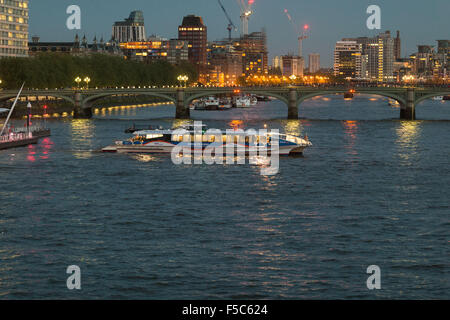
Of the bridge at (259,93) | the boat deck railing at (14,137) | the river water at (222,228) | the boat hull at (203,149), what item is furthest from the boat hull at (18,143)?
the bridge at (259,93)

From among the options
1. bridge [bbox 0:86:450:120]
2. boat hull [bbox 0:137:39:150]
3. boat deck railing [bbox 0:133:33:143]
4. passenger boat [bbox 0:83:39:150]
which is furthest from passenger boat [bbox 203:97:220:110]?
boat deck railing [bbox 0:133:33:143]

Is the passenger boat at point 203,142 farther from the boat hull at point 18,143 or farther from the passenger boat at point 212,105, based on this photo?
the passenger boat at point 212,105

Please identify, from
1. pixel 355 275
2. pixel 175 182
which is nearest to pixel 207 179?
pixel 175 182

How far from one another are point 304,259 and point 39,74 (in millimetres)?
113043

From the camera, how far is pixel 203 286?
25797 mm

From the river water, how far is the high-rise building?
125 meters

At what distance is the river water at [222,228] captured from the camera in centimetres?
2614

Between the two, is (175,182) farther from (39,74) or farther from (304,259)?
(39,74)

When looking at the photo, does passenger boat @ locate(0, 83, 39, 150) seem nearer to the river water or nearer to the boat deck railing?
the boat deck railing

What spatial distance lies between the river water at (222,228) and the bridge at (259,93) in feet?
178

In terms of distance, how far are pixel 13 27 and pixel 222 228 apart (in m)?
160

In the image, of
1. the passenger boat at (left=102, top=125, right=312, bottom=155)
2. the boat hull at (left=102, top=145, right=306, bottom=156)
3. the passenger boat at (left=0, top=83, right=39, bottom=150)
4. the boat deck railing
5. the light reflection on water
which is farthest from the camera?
the boat deck railing

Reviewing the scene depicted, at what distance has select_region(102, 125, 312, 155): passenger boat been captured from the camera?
2452 inches
